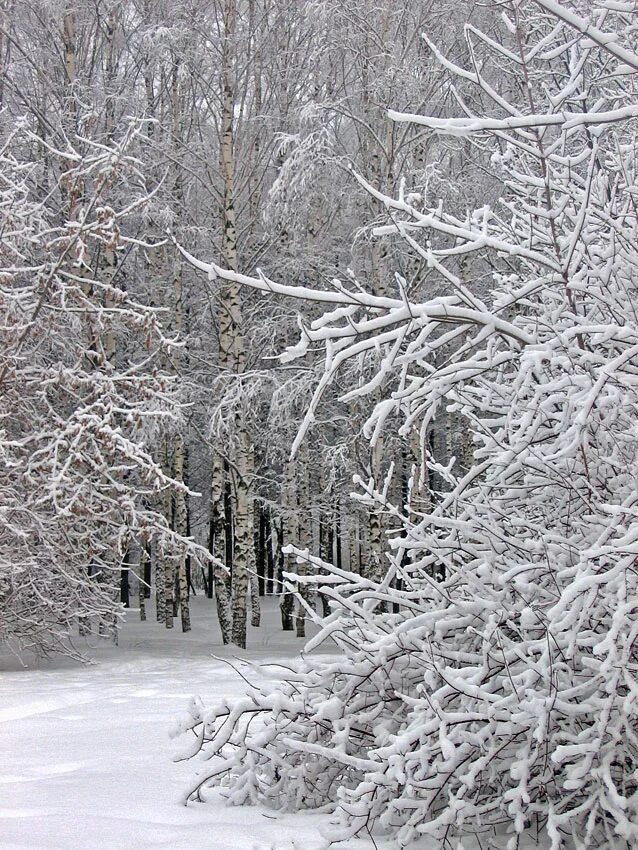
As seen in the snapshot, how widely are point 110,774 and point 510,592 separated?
6.43 feet

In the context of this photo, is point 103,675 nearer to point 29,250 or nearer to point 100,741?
point 100,741

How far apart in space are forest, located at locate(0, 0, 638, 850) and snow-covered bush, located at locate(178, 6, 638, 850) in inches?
0.6

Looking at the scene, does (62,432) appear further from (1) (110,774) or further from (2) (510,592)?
(2) (510,592)

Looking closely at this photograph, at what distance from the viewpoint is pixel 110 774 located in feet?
13.0

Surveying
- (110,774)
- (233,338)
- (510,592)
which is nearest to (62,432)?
(233,338)

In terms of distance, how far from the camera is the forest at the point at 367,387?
2562mm

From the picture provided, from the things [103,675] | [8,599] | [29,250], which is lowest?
[103,675]

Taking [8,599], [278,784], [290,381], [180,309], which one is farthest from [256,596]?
[278,784]

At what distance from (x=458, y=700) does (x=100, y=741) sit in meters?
2.37

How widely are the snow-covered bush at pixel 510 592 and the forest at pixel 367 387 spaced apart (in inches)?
0.6

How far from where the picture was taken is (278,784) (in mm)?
3479

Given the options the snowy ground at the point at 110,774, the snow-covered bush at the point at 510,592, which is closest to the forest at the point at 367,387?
the snow-covered bush at the point at 510,592

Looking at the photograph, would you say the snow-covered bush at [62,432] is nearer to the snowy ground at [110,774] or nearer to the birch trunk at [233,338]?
the snowy ground at [110,774]

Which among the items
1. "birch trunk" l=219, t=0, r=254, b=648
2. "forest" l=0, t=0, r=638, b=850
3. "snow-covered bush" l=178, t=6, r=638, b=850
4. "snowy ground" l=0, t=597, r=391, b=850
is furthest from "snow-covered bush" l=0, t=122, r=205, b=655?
"snow-covered bush" l=178, t=6, r=638, b=850
